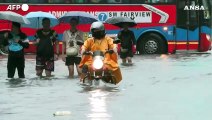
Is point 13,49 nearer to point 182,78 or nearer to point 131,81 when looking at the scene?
point 131,81

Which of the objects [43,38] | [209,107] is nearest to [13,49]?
[43,38]

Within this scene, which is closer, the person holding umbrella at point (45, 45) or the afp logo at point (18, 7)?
the person holding umbrella at point (45, 45)

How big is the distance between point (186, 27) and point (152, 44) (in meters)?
1.67

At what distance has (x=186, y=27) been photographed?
3102cm

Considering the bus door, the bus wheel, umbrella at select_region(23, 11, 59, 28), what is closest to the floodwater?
umbrella at select_region(23, 11, 59, 28)

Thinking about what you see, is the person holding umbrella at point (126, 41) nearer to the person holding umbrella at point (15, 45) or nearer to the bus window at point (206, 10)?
the person holding umbrella at point (15, 45)

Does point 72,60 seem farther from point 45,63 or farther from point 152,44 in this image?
point 152,44

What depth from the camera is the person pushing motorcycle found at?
15.9 metres

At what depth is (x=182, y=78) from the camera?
1823 cm

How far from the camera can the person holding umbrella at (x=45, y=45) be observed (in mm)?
18078

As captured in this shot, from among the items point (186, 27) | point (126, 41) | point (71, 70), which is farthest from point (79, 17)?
point (186, 27)

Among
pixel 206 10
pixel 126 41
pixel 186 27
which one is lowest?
pixel 126 41

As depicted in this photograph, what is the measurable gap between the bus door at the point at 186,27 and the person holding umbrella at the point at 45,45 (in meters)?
13.4

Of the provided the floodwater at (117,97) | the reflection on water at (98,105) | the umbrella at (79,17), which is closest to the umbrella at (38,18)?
the umbrella at (79,17)
